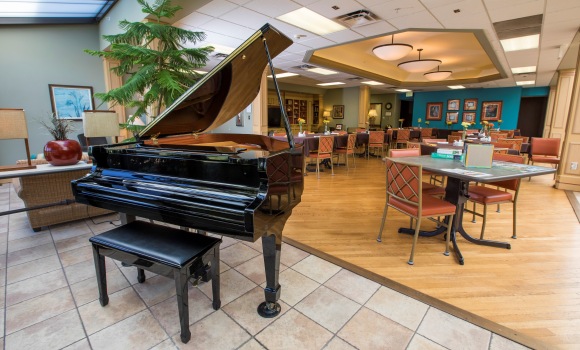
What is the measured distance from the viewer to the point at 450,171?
233cm

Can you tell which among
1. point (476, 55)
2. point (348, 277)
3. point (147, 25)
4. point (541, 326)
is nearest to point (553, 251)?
point (541, 326)

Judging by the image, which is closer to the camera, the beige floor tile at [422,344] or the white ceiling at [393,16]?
the beige floor tile at [422,344]

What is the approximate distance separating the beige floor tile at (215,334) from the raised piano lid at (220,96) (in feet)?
4.66

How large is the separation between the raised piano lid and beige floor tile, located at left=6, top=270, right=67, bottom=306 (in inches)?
51.3

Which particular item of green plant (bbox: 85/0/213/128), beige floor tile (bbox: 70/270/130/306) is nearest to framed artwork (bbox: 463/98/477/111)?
green plant (bbox: 85/0/213/128)

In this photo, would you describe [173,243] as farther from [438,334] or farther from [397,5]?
[397,5]

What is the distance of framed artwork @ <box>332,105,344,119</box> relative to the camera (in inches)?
536

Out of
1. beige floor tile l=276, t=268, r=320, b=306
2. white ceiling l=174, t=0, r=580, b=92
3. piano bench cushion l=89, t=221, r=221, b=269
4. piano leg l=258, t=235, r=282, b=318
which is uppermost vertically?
white ceiling l=174, t=0, r=580, b=92

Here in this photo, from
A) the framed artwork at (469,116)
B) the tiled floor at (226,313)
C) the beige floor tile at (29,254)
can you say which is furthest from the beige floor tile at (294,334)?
the framed artwork at (469,116)

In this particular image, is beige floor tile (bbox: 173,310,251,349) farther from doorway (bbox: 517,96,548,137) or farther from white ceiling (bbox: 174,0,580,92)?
doorway (bbox: 517,96,548,137)

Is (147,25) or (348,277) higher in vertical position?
(147,25)

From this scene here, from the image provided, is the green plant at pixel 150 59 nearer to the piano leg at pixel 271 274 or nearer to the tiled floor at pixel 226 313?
the tiled floor at pixel 226 313

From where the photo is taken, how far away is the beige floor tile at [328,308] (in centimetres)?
171

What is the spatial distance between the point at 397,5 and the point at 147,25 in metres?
3.38
